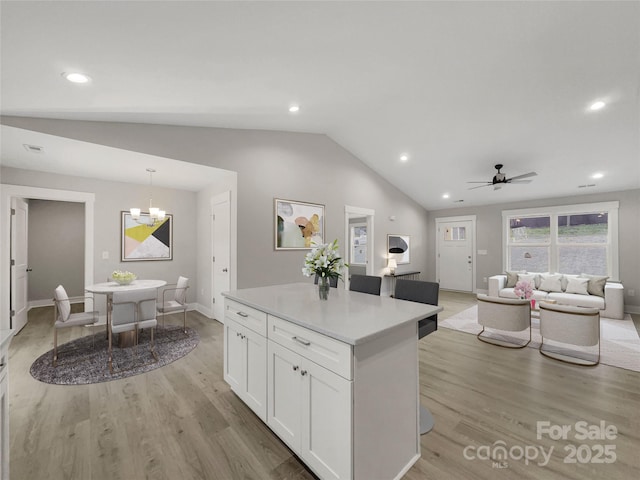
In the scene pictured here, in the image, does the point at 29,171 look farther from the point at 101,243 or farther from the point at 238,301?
the point at 238,301

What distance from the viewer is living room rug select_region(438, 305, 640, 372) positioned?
304cm

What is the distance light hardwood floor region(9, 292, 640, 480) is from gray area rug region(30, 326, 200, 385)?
0.13 metres

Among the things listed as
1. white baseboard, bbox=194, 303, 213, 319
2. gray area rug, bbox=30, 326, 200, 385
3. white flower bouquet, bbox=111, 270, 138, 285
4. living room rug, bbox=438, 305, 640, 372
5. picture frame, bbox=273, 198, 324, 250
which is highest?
picture frame, bbox=273, 198, 324, 250

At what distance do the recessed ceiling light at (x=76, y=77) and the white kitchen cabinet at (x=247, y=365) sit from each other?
2.19 meters

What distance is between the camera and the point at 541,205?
6383mm

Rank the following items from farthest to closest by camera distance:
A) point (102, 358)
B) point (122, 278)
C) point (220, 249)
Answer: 1. point (220, 249)
2. point (122, 278)
3. point (102, 358)

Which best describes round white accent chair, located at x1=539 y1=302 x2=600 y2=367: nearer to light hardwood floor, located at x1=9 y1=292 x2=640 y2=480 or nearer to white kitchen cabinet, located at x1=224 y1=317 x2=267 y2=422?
light hardwood floor, located at x1=9 y1=292 x2=640 y2=480

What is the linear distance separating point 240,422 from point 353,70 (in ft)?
10.8

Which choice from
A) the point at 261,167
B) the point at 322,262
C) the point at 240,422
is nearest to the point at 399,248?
the point at 261,167

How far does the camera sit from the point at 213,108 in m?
3.09

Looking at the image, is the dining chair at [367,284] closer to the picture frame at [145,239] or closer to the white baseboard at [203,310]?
the white baseboard at [203,310]

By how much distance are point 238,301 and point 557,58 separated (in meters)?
3.88

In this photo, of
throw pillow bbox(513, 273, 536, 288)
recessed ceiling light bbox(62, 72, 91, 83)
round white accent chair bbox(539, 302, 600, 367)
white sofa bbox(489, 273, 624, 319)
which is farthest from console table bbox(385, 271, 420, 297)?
recessed ceiling light bbox(62, 72, 91, 83)

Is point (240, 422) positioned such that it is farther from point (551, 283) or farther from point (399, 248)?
point (551, 283)
